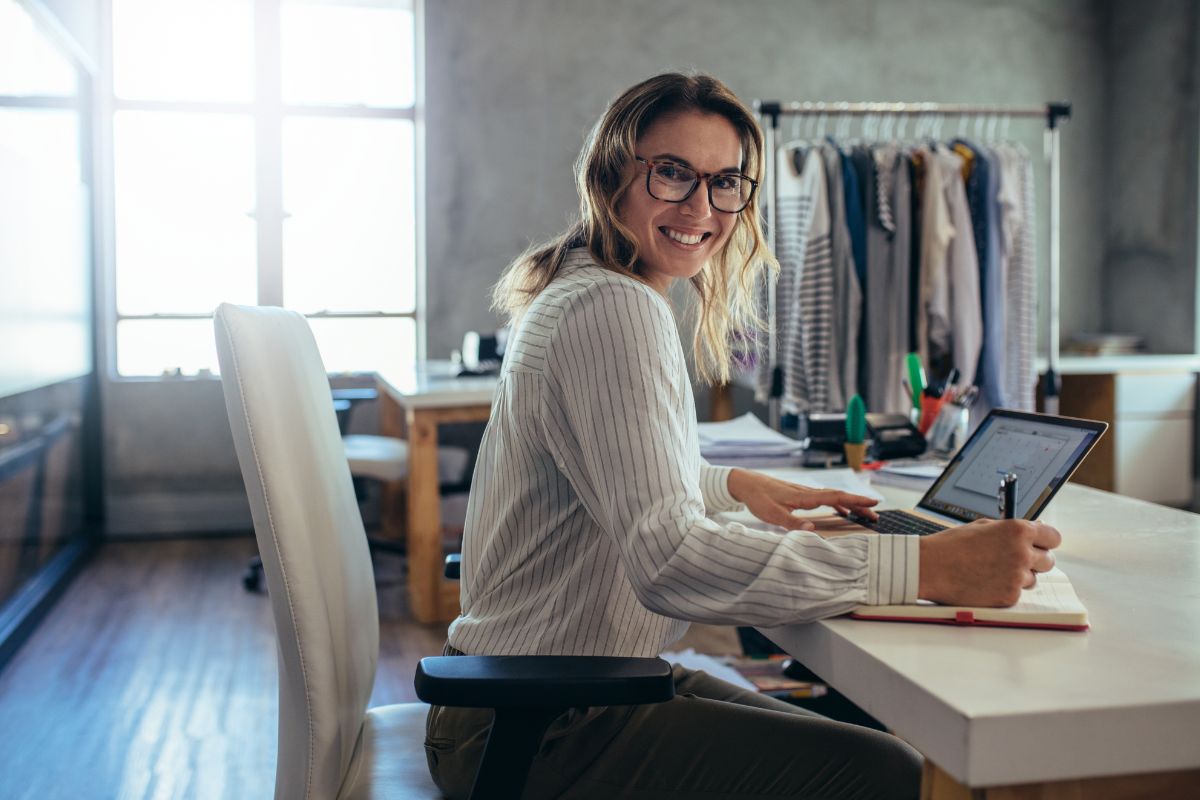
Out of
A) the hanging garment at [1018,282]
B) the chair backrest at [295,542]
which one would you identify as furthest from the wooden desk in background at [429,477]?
the chair backrest at [295,542]

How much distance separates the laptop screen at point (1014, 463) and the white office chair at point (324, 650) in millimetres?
589

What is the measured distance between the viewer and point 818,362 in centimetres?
361

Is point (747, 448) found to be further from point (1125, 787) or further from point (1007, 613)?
point (1125, 787)

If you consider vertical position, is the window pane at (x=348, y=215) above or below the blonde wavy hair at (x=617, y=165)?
above

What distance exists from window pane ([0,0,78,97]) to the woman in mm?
2495

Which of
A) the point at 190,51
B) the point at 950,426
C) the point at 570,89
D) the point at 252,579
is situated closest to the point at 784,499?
the point at 950,426

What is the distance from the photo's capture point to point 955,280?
3.62 m

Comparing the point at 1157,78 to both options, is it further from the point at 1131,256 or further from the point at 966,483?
the point at 966,483

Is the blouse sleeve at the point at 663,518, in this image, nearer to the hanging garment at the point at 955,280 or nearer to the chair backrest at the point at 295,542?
the chair backrest at the point at 295,542

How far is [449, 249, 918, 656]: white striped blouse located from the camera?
947 millimetres

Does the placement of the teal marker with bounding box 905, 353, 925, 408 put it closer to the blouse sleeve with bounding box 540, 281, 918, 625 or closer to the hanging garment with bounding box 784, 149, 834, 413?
the blouse sleeve with bounding box 540, 281, 918, 625

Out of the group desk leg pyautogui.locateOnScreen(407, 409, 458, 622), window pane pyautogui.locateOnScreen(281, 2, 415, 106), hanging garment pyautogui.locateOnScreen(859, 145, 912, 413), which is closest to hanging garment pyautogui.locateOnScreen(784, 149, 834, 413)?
hanging garment pyautogui.locateOnScreen(859, 145, 912, 413)

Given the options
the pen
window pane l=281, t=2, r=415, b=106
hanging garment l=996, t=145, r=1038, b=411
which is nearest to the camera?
the pen

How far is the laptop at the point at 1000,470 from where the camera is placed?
3.96ft
